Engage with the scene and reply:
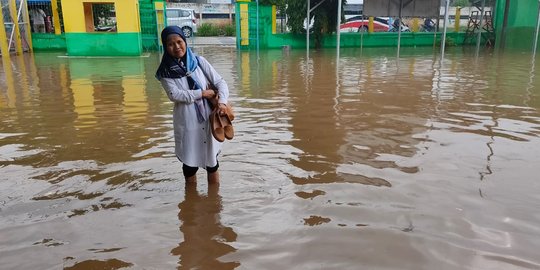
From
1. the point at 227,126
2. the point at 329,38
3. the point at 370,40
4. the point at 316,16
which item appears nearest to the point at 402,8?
the point at 316,16

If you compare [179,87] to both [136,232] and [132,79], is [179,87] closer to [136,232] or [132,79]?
[136,232]

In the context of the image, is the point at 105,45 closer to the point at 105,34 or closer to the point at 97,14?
the point at 105,34

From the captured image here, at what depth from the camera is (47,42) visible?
23.7 m

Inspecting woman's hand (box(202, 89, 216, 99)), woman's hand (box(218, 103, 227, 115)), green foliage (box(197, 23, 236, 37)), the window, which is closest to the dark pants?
woman's hand (box(218, 103, 227, 115))

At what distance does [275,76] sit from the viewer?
12.7m

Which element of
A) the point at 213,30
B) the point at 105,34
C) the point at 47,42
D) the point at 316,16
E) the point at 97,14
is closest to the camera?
the point at 105,34

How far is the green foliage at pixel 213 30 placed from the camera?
112 feet

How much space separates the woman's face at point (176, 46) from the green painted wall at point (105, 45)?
18.1m

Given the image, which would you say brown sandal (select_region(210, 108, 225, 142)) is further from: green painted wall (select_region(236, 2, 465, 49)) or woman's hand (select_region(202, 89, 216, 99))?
green painted wall (select_region(236, 2, 465, 49))

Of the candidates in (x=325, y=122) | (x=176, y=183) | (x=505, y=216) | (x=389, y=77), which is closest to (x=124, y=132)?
(x=176, y=183)

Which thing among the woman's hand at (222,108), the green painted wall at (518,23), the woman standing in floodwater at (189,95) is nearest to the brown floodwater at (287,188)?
the woman standing in floodwater at (189,95)

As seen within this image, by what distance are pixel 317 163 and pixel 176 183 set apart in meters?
1.56

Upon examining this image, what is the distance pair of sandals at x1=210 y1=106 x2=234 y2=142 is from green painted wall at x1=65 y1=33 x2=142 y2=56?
713 inches

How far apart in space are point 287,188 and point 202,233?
1.12 meters
